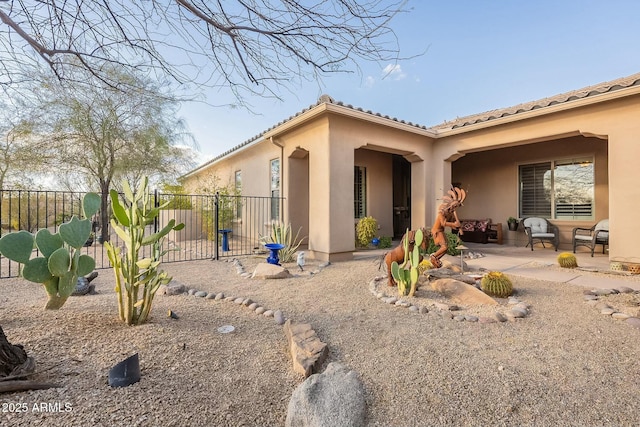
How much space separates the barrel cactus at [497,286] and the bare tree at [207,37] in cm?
312

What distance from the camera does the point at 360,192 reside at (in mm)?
9258

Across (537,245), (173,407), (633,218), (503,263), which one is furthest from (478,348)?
(537,245)

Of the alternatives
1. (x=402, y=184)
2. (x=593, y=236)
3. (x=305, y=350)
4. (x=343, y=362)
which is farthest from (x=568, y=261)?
(x=402, y=184)

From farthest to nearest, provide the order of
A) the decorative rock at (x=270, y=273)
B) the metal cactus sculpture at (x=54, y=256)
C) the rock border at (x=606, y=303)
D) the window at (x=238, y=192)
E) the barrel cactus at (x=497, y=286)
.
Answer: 1. the window at (x=238, y=192)
2. the decorative rock at (x=270, y=273)
3. the barrel cactus at (x=497, y=286)
4. the rock border at (x=606, y=303)
5. the metal cactus sculpture at (x=54, y=256)

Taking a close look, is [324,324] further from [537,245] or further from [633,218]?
[537,245]

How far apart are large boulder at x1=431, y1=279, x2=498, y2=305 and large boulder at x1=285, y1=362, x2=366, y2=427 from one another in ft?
7.71

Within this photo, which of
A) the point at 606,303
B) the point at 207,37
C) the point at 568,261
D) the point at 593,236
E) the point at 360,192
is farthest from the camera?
the point at 360,192

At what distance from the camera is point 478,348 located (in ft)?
7.78

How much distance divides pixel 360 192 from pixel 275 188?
267cm

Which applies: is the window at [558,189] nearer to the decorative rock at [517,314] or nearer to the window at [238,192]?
the decorative rock at [517,314]

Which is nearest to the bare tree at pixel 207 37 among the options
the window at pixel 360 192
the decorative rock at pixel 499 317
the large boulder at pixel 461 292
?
the decorative rock at pixel 499 317

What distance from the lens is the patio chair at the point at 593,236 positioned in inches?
255

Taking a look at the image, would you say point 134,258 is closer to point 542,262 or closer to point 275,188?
point 275,188

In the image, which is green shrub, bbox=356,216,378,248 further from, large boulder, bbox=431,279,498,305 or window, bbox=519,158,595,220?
window, bbox=519,158,595,220
